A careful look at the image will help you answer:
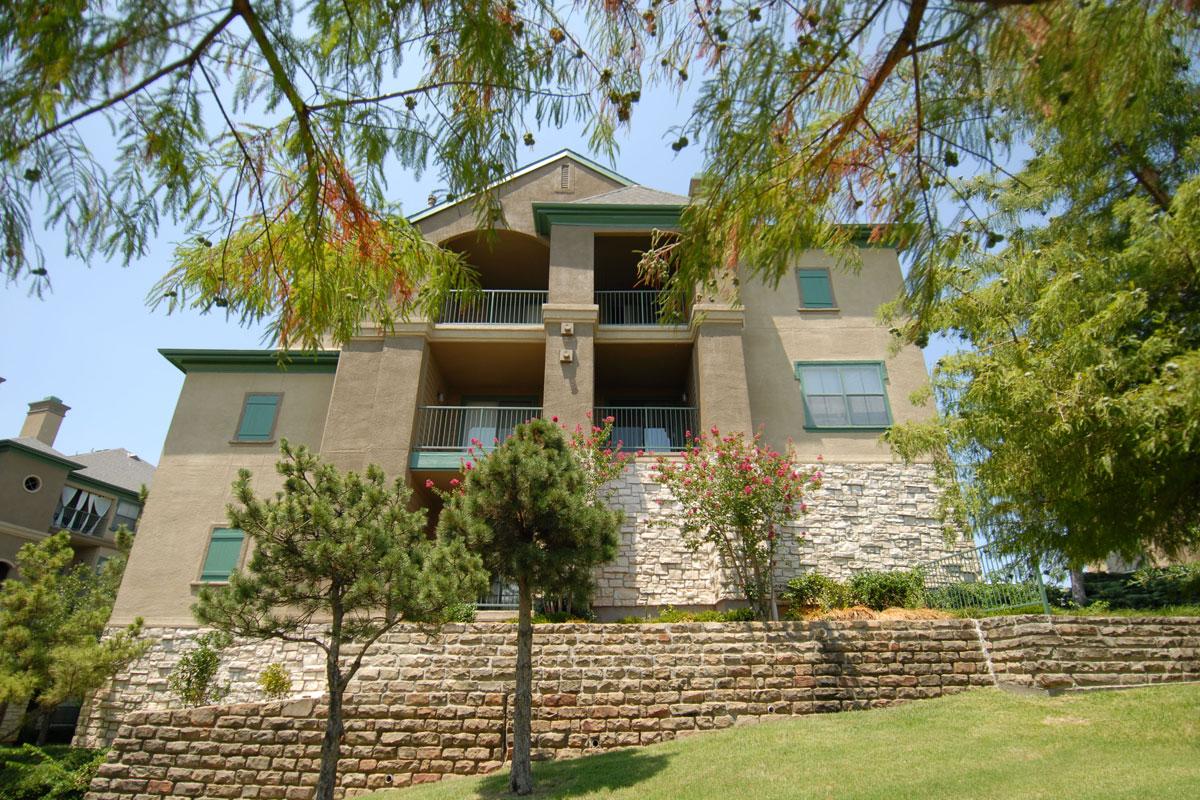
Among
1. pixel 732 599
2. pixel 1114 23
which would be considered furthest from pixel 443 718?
pixel 1114 23

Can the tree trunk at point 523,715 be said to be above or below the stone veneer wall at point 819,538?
below

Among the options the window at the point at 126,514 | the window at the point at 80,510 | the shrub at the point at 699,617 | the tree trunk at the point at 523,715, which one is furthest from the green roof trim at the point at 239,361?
the window at the point at 126,514

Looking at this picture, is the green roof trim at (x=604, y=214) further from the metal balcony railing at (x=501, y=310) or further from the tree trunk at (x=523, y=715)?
the tree trunk at (x=523, y=715)

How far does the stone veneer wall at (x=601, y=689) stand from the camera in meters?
9.40

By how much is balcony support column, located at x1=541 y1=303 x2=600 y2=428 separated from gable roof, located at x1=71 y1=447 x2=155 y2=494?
2100 centimetres

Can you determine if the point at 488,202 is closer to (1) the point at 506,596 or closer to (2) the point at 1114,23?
(2) the point at 1114,23

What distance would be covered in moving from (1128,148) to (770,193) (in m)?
5.48

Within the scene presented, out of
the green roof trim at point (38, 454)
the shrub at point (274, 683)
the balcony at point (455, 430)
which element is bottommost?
the shrub at point (274, 683)

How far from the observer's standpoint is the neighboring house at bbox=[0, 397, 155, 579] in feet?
72.2

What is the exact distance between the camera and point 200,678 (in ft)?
39.0

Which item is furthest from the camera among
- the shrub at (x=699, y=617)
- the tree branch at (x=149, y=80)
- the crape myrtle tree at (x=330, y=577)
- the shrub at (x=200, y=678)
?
the shrub at (x=200, y=678)

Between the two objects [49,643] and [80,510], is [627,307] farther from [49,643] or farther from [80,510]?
[80,510]

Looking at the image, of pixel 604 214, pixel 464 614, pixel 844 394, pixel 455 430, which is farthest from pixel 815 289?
pixel 464 614

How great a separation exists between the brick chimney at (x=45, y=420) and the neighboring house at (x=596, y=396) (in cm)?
1322
